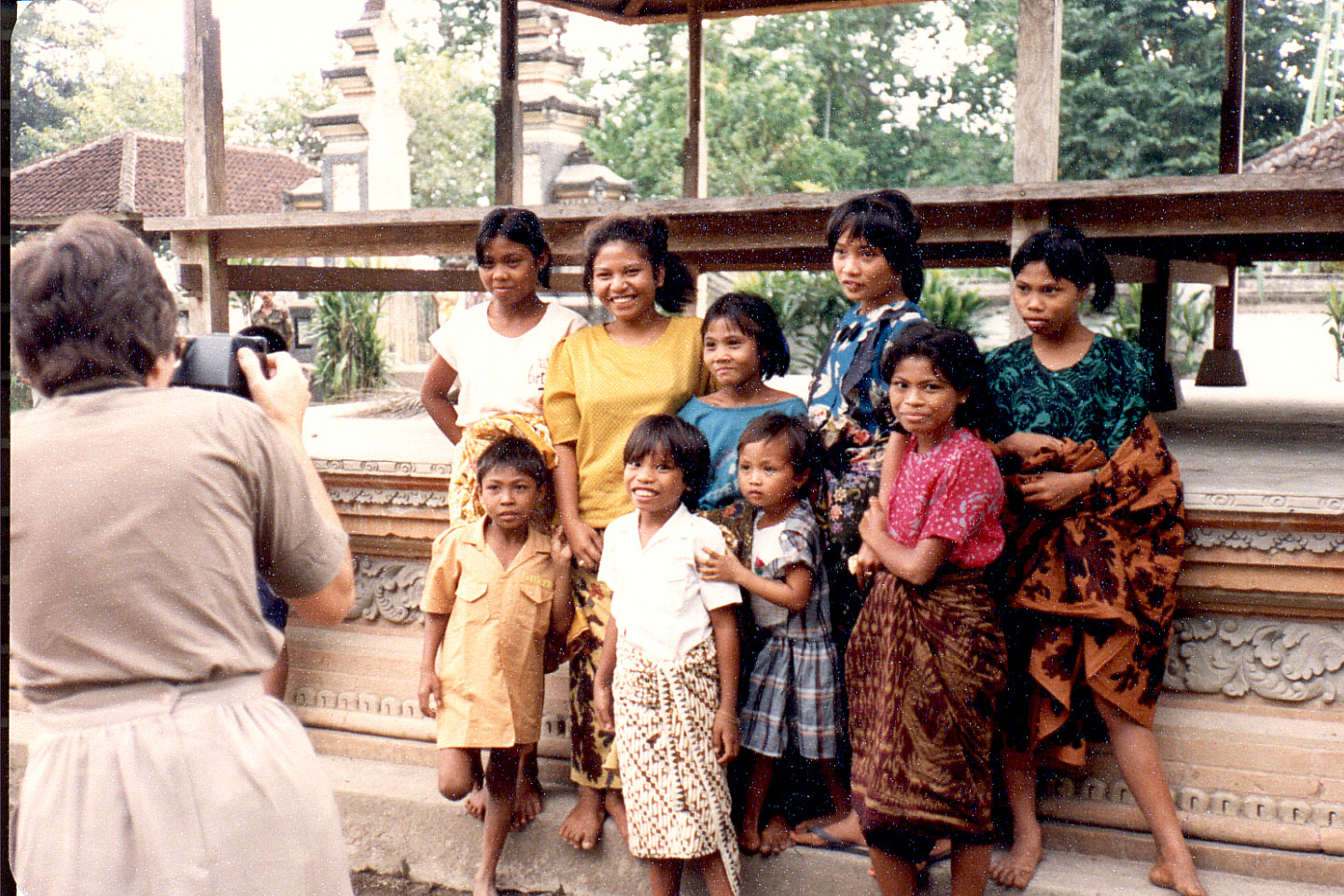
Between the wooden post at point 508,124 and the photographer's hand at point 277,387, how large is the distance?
12.7 ft

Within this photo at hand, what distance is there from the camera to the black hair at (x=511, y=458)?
294 cm

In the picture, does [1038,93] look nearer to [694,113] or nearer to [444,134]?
[694,113]

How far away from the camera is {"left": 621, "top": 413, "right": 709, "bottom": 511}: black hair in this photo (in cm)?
269

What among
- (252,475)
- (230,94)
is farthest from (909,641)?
(230,94)

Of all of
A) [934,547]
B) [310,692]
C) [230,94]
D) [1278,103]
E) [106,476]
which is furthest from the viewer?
[230,94]

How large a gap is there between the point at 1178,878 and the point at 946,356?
4.28 ft

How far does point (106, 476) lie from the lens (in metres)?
1.49

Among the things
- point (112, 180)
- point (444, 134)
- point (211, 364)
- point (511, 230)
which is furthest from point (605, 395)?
point (444, 134)

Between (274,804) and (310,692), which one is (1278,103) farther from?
(274,804)

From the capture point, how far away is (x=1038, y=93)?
3.65m

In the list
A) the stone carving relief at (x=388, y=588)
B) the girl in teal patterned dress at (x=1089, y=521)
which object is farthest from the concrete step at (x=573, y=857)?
the stone carving relief at (x=388, y=588)

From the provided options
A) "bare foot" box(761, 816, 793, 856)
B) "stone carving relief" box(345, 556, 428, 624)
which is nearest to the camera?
"bare foot" box(761, 816, 793, 856)

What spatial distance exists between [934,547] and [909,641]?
0.74 ft

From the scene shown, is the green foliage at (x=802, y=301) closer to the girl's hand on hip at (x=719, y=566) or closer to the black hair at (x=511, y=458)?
the black hair at (x=511, y=458)
